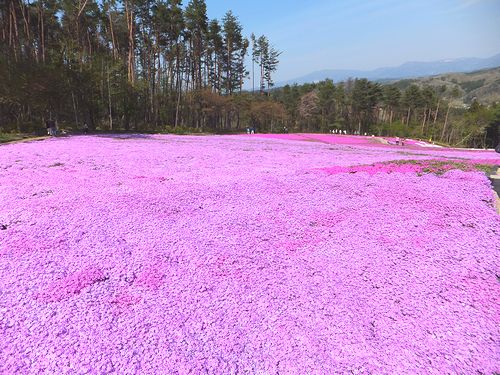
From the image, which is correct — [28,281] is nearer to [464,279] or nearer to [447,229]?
[464,279]

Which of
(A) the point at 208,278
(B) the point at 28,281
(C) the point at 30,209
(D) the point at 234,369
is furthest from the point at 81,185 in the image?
(D) the point at 234,369

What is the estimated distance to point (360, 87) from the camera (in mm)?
84500

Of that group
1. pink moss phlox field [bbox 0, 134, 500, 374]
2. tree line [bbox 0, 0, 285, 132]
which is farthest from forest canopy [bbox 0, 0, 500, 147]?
pink moss phlox field [bbox 0, 134, 500, 374]

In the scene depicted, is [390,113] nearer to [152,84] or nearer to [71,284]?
[152,84]

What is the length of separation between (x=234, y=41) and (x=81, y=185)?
61.6 metres

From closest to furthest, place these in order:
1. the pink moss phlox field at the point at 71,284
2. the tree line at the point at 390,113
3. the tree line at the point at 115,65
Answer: the pink moss phlox field at the point at 71,284
the tree line at the point at 115,65
the tree line at the point at 390,113

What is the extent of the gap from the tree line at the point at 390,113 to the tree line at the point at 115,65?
50.2ft

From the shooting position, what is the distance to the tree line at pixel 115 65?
99.0 feet

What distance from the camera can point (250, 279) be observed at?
535cm

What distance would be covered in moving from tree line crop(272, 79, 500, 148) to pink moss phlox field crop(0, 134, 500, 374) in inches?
2905

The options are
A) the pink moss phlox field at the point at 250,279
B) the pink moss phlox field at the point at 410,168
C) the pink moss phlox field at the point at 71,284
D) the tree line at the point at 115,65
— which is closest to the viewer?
the pink moss phlox field at the point at 250,279

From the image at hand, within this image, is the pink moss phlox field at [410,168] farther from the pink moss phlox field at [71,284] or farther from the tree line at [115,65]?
the tree line at [115,65]

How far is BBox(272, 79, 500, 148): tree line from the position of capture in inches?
3118

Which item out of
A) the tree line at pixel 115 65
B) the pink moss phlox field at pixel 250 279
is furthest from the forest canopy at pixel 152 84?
the pink moss phlox field at pixel 250 279
